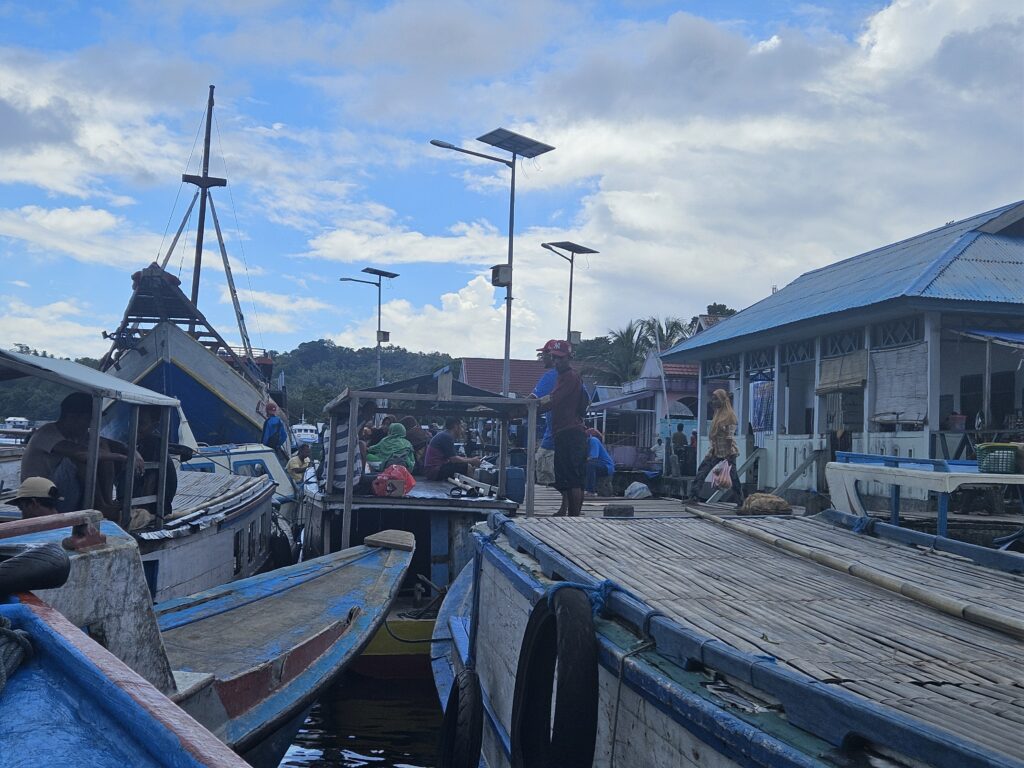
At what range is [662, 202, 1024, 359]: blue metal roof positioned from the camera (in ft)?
39.9

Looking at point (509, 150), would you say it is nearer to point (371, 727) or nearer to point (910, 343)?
point (910, 343)

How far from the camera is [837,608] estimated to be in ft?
11.2

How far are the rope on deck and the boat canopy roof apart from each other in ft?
11.9

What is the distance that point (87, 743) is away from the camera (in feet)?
7.03

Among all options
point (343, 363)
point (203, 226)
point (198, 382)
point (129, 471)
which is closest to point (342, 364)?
point (343, 363)

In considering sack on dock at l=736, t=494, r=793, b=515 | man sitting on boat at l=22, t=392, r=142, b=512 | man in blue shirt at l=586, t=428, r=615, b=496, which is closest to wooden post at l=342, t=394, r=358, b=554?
man sitting on boat at l=22, t=392, r=142, b=512

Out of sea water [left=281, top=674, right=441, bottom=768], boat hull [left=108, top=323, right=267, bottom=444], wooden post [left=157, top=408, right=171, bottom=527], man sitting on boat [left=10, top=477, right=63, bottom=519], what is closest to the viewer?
man sitting on boat [left=10, top=477, right=63, bottom=519]

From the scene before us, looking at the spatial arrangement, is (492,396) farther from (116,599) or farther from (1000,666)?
(1000,666)

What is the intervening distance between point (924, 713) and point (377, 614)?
5.27 m

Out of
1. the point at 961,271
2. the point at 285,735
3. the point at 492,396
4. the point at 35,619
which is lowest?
the point at 285,735

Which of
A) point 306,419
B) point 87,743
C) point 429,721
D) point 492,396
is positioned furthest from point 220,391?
point 306,419

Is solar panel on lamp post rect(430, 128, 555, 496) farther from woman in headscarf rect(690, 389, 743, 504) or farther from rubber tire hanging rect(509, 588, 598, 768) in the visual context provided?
rubber tire hanging rect(509, 588, 598, 768)

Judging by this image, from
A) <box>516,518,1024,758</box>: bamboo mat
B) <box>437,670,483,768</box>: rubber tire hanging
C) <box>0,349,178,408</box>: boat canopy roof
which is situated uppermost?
<box>0,349,178,408</box>: boat canopy roof

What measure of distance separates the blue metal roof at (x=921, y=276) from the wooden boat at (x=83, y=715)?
1144cm
